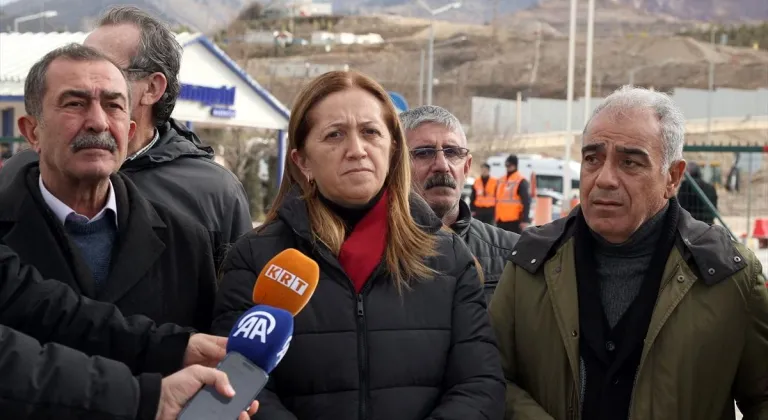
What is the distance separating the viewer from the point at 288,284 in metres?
2.60

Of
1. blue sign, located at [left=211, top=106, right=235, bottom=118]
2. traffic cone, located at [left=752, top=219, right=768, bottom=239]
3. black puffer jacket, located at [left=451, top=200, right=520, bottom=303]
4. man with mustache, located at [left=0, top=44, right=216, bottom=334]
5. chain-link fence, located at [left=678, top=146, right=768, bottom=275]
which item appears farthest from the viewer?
blue sign, located at [left=211, top=106, right=235, bottom=118]

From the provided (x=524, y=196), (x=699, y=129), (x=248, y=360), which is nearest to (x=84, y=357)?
(x=248, y=360)

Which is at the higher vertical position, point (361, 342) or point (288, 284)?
point (288, 284)

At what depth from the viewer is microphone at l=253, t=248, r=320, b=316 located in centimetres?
259

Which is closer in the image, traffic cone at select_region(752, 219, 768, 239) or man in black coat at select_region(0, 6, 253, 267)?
man in black coat at select_region(0, 6, 253, 267)

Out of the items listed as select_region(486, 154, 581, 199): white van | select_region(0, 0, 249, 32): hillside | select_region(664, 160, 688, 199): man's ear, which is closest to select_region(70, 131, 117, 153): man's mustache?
select_region(664, 160, 688, 199): man's ear

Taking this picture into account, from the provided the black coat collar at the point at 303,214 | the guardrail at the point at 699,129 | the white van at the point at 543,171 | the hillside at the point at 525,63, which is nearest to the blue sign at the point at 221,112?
the white van at the point at 543,171

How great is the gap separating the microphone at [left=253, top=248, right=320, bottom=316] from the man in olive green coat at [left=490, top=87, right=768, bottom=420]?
105cm

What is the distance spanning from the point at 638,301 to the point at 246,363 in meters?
1.46

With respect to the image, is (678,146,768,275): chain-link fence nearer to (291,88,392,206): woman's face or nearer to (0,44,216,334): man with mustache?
(291,88,392,206): woman's face

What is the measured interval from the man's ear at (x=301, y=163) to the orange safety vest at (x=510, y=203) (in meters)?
14.6

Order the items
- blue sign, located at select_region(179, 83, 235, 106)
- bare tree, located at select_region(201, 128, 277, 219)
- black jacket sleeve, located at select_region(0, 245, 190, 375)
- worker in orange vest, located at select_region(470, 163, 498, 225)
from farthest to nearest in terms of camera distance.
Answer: bare tree, located at select_region(201, 128, 277, 219)
blue sign, located at select_region(179, 83, 235, 106)
worker in orange vest, located at select_region(470, 163, 498, 225)
black jacket sleeve, located at select_region(0, 245, 190, 375)

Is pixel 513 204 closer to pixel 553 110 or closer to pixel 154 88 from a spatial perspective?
pixel 154 88

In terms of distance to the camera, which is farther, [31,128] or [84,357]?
[31,128]
